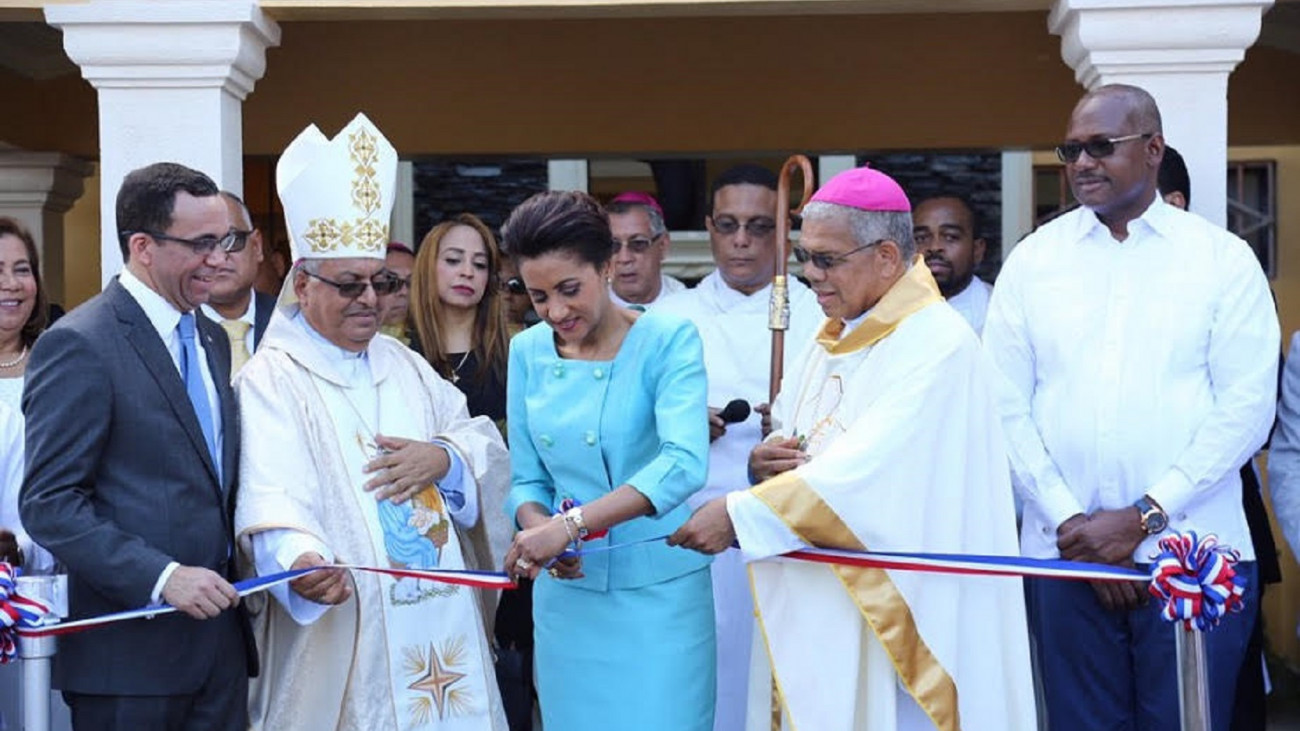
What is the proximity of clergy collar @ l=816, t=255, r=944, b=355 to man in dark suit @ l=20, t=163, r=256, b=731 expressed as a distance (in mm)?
1625

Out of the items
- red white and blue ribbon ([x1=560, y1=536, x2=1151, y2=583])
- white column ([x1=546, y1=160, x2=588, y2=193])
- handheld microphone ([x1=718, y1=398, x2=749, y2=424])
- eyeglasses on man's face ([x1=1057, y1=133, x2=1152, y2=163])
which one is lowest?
red white and blue ribbon ([x1=560, y1=536, x2=1151, y2=583])

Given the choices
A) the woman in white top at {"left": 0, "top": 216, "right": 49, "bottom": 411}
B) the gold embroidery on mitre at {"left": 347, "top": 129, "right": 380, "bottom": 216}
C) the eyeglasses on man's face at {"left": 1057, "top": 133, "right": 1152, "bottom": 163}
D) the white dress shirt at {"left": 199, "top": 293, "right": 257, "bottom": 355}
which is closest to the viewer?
the gold embroidery on mitre at {"left": 347, "top": 129, "right": 380, "bottom": 216}

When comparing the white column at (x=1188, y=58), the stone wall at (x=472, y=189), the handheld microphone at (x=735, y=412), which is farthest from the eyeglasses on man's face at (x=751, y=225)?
the stone wall at (x=472, y=189)

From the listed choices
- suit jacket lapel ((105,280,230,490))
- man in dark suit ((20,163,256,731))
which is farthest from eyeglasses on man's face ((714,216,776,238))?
suit jacket lapel ((105,280,230,490))

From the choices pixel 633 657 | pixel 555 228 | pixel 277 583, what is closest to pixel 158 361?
pixel 277 583

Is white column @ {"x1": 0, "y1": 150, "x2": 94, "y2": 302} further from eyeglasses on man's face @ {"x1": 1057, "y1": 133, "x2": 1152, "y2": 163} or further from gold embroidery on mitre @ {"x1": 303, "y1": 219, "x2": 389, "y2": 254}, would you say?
eyeglasses on man's face @ {"x1": 1057, "y1": 133, "x2": 1152, "y2": 163}

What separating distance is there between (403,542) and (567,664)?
1.79 ft

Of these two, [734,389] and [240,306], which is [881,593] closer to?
[734,389]

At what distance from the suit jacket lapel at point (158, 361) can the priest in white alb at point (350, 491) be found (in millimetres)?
213

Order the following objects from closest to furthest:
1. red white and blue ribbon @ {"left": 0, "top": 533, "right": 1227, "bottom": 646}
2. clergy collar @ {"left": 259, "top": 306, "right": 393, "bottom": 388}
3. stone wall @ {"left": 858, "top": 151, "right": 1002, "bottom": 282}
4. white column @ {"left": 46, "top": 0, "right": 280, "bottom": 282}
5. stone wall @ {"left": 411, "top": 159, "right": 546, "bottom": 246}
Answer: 1. red white and blue ribbon @ {"left": 0, "top": 533, "right": 1227, "bottom": 646}
2. clergy collar @ {"left": 259, "top": 306, "right": 393, "bottom": 388}
3. white column @ {"left": 46, "top": 0, "right": 280, "bottom": 282}
4. stone wall @ {"left": 858, "top": 151, "right": 1002, "bottom": 282}
5. stone wall @ {"left": 411, "top": 159, "right": 546, "bottom": 246}

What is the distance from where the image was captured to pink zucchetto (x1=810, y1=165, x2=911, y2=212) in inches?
181

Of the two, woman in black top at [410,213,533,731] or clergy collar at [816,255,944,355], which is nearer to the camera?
clergy collar at [816,255,944,355]

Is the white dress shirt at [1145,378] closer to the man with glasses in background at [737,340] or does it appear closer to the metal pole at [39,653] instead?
the man with glasses in background at [737,340]

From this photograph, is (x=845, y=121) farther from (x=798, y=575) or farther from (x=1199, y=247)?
(x=798, y=575)
